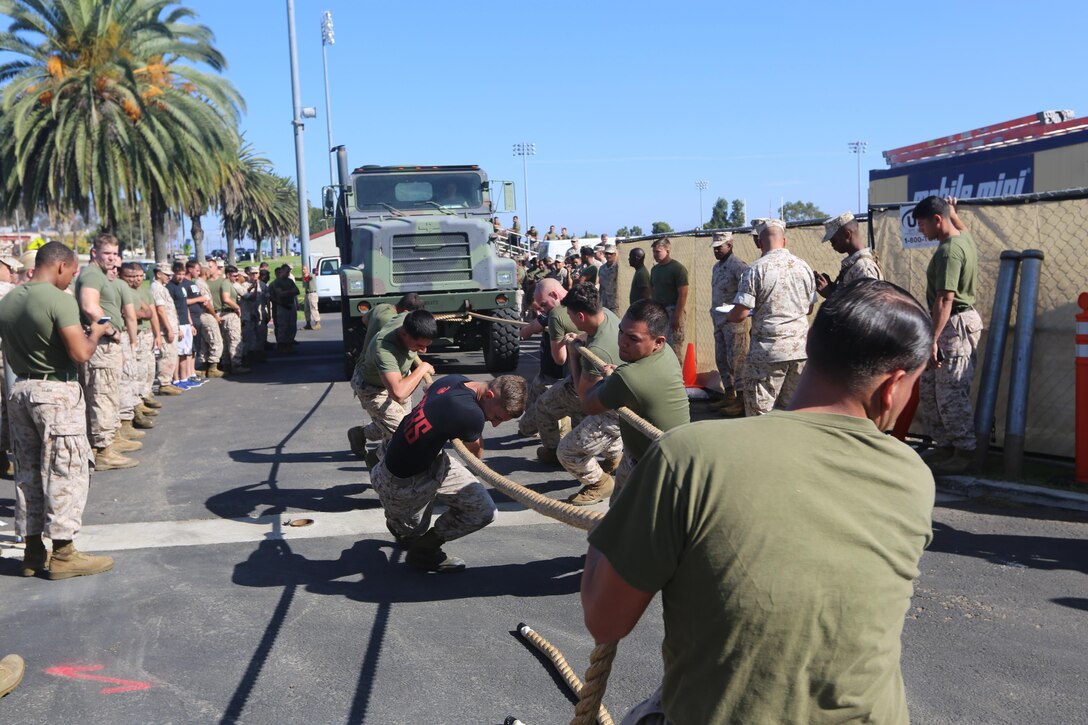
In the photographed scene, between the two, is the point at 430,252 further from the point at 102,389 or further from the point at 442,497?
the point at 442,497

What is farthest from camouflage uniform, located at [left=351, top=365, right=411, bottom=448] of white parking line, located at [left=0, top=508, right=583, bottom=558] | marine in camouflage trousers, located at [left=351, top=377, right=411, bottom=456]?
white parking line, located at [left=0, top=508, right=583, bottom=558]

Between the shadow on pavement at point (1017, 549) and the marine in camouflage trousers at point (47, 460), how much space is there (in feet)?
15.7

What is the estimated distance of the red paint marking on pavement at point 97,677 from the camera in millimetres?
3857

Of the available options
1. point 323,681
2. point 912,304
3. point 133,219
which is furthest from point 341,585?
Result: point 133,219

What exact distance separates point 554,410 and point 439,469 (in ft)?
7.21

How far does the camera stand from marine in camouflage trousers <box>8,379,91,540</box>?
207 inches

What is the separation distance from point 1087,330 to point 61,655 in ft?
20.4

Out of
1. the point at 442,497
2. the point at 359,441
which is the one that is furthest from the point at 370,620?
the point at 359,441

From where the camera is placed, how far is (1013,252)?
6.81 meters

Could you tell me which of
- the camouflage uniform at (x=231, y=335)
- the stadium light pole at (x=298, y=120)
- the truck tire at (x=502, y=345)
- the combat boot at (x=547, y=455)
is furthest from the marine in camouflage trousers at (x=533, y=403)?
the stadium light pole at (x=298, y=120)

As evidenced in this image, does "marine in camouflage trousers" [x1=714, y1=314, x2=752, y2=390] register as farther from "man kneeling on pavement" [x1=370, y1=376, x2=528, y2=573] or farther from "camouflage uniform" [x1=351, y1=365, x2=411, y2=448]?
"man kneeling on pavement" [x1=370, y1=376, x2=528, y2=573]

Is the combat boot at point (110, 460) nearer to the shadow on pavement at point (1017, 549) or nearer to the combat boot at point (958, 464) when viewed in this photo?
the shadow on pavement at point (1017, 549)

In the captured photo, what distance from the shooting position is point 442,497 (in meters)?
5.27

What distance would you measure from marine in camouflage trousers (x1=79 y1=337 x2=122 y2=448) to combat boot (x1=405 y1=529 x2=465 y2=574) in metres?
4.34
